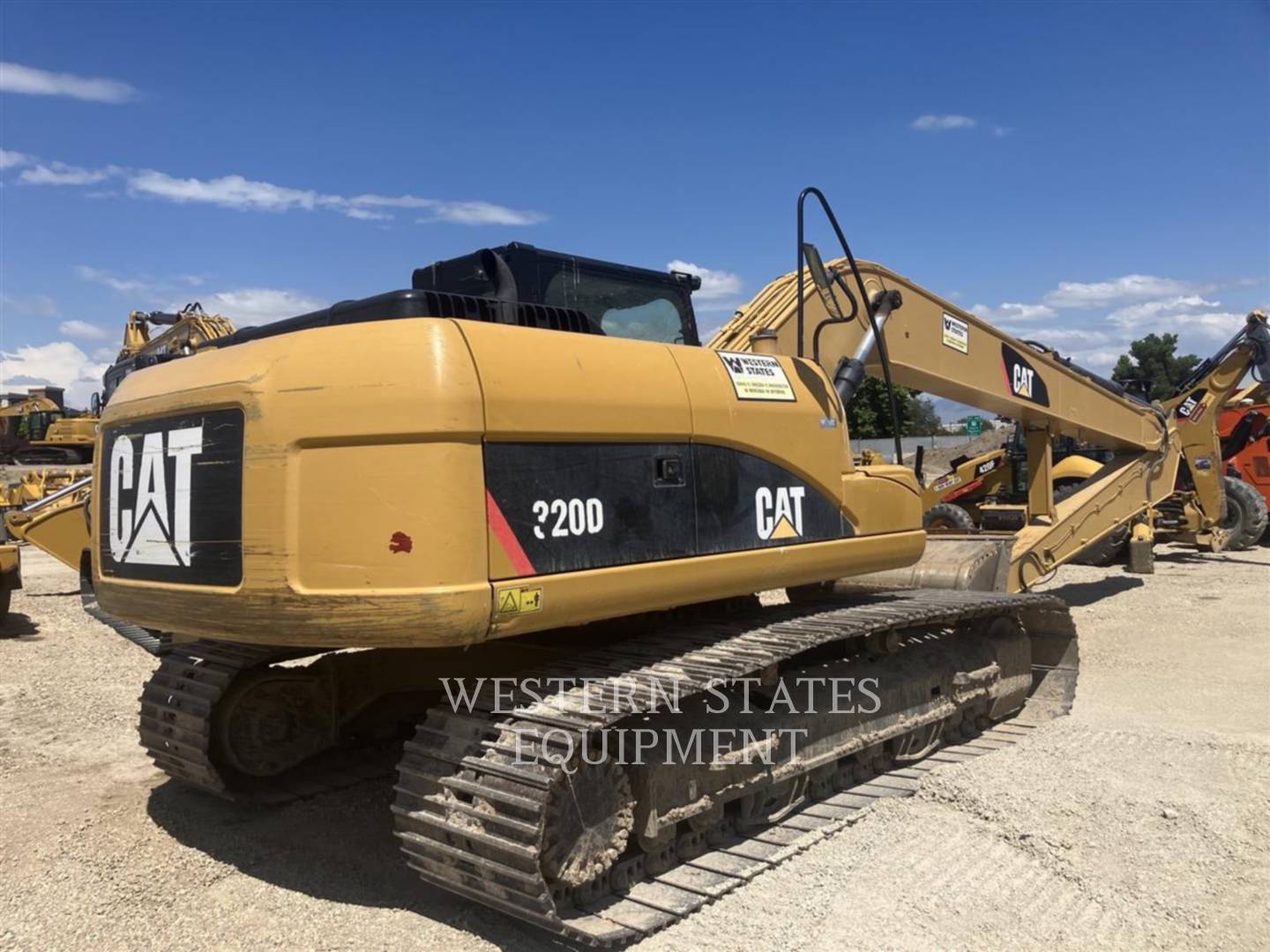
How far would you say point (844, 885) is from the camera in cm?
390

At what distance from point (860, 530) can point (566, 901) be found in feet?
7.11

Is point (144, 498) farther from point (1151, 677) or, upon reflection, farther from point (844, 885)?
point (1151, 677)

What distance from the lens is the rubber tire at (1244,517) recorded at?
1522 cm

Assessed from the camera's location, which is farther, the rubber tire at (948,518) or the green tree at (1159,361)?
the green tree at (1159,361)

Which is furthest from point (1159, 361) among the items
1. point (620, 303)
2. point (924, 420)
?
point (620, 303)

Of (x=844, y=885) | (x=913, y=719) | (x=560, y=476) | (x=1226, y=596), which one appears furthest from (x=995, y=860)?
(x=1226, y=596)

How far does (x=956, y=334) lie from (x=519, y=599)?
4.94 m

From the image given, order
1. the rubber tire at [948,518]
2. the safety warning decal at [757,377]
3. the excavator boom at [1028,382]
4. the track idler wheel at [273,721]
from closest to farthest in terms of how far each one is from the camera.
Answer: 1. the safety warning decal at [757,377]
2. the track idler wheel at [273,721]
3. the excavator boom at [1028,382]
4. the rubber tire at [948,518]

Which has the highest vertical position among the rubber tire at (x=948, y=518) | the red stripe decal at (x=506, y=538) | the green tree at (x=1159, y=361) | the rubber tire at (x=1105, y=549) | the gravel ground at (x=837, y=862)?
the green tree at (x=1159, y=361)

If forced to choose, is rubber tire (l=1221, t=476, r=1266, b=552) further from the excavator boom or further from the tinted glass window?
the tinted glass window

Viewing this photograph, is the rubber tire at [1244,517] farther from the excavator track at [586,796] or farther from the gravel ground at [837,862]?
the excavator track at [586,796]

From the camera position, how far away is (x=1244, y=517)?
15.4m

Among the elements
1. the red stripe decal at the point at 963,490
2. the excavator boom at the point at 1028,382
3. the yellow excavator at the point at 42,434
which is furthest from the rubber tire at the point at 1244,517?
the yellow excavator at the point at 42,434

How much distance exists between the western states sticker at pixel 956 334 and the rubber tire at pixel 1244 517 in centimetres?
1018
